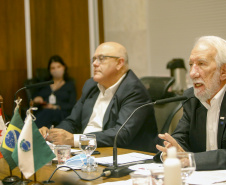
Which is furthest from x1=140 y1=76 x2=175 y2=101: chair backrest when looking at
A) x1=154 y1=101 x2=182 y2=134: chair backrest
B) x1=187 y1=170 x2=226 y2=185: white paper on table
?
x1=187 y1=170 x2=226 y2=185: white paper on table

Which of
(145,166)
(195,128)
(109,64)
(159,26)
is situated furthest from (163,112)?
(159,26)

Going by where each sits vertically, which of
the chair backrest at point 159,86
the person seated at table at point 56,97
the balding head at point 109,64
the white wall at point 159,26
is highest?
the white wall at point 159,26

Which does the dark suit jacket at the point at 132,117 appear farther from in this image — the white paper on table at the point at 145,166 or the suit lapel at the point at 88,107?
the white paper on table at the point at 145,166

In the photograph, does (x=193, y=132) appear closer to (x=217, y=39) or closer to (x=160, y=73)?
(x=217, y=39)

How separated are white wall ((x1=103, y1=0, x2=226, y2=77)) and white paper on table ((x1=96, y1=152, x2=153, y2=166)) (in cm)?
335

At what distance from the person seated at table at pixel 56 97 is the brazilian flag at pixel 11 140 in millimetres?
3919

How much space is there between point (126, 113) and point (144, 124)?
0.60 feet

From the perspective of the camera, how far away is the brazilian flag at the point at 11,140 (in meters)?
1.88

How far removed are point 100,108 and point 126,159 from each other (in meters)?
1.20

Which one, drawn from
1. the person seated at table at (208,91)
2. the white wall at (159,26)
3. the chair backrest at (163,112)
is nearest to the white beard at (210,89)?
the person seated at table at (208,91)

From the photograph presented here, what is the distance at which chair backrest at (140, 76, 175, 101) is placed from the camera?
3.28m

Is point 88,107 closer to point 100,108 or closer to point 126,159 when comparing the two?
point 100,108

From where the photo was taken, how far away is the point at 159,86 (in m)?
3.36

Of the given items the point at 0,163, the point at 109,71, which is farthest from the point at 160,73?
the point at 0,163
